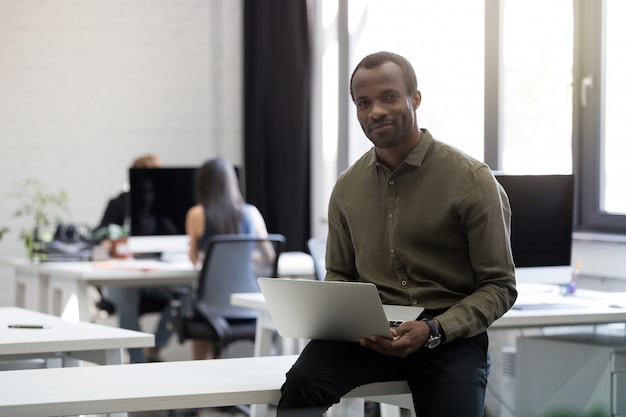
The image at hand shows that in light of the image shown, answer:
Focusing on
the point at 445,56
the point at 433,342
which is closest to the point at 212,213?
the point at 445,56

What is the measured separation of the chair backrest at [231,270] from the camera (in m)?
4.25

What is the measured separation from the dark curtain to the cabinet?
311 cm

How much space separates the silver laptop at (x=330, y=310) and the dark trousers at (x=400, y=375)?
52 millimetres

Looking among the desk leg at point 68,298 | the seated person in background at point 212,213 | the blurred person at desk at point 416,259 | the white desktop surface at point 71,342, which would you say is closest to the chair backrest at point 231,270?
the seated person in background at point 212,213

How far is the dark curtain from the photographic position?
251 inches

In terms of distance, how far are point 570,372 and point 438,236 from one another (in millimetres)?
1256

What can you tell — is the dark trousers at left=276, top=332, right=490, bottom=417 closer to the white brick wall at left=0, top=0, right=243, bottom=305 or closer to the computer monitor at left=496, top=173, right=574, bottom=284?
the computer monitor at left=496, top=173, right=574, bottom=284

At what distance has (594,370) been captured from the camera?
120 inches

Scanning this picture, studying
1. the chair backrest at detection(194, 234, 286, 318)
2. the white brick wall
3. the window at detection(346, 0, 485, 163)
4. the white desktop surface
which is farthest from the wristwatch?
the white brick wall

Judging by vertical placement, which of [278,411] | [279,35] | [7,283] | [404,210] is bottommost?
[7,283]

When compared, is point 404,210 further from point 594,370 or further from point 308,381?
point 594,370

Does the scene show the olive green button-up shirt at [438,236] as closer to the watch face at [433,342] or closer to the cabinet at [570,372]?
the watch face at [433,342]

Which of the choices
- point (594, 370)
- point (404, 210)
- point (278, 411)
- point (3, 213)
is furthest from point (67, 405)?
point (3, 213)

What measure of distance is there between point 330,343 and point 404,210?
327 millimetres
